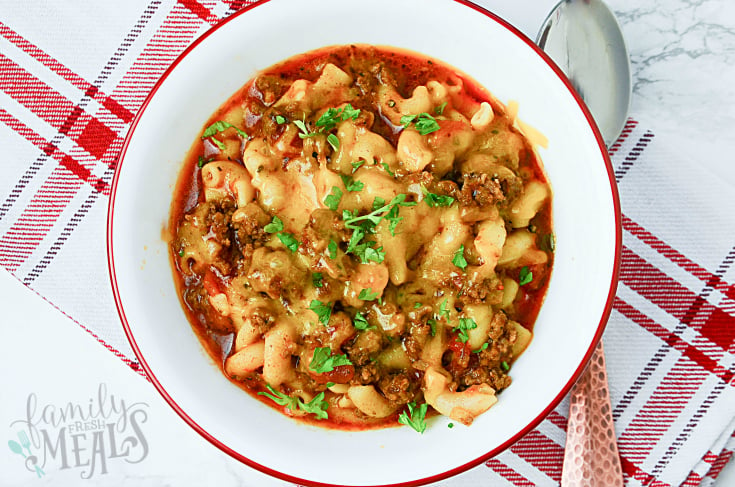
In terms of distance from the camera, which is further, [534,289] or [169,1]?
[169,1]

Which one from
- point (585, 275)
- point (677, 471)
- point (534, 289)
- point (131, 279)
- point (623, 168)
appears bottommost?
point (131, 279)

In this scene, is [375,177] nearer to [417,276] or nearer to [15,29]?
[417,276]

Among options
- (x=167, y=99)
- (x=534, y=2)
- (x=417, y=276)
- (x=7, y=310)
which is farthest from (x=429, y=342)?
(x=7, y=310)

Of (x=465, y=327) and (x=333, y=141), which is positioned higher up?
(x=333, y=141)

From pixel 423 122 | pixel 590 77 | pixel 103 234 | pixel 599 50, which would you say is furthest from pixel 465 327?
pixel 103 234

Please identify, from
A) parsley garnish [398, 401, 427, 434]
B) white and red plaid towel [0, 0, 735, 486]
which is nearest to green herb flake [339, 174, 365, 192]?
parsley garnish [398, 401, 427, 434]

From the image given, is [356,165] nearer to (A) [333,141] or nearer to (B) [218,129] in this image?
(A) [333,141]
